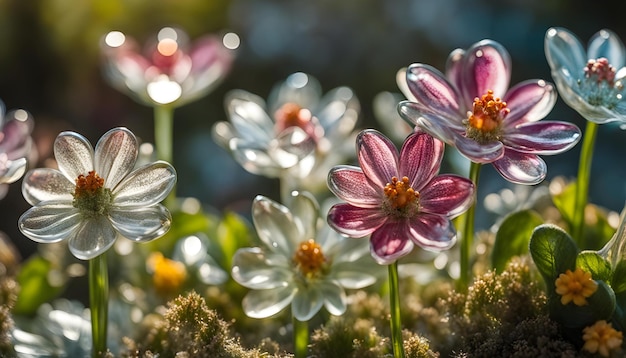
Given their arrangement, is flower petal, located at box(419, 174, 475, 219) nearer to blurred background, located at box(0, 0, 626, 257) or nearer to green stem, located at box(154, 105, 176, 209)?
green stem, located at box(154, 105, 176, 209)

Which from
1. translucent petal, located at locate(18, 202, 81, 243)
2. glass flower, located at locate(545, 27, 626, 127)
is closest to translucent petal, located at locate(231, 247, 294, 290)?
translucent petal, located at locate(18, 202, 81, 243)

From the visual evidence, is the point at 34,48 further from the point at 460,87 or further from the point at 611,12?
the point at 611,12

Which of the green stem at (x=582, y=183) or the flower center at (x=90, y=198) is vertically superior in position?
the green stem at (x=582, y=183)

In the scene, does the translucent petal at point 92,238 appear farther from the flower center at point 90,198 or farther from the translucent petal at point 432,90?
the translucent petal at point 432,90

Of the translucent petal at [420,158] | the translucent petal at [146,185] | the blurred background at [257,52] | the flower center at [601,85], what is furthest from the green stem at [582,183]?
the blurred background at [257,52]

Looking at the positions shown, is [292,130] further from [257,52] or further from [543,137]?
[257,52]

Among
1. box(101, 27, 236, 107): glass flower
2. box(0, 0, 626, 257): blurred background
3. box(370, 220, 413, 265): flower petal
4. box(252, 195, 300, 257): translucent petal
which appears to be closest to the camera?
box(370, 220, 413, 265): flower petal

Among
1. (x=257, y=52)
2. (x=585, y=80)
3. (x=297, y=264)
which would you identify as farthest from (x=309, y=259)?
(x=257, y=52)
